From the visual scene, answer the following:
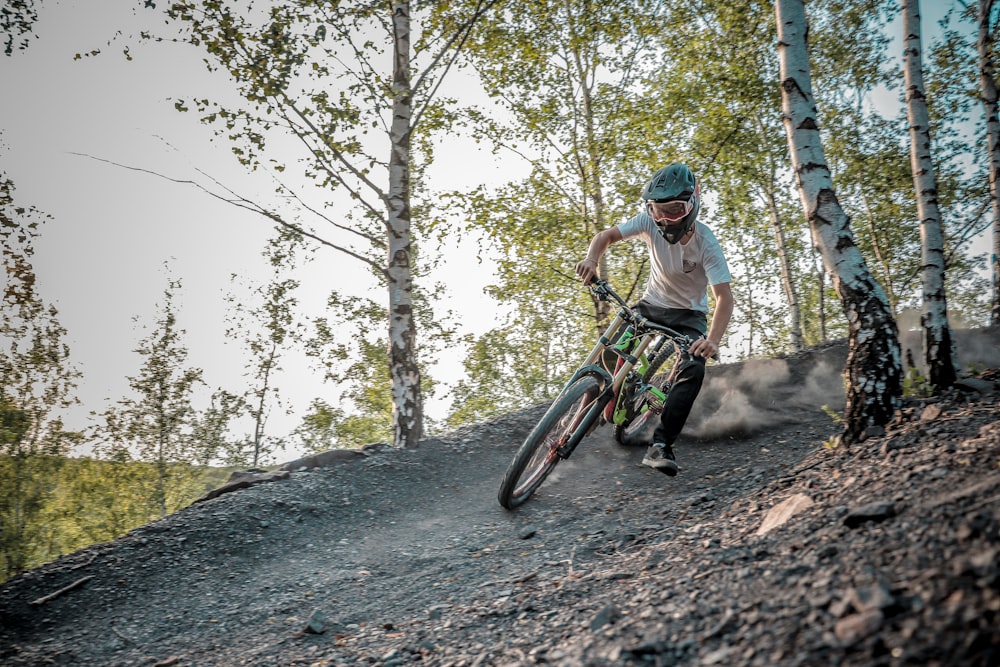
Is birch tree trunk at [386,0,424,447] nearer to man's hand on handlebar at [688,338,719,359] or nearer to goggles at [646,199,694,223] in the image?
goggles at [646,199,694,223]

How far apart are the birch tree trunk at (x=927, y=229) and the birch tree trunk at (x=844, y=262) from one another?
1.09m

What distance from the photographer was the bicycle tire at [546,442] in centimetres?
533

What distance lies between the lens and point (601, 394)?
5613 millimetres

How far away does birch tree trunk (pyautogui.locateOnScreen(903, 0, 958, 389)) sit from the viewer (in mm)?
5648

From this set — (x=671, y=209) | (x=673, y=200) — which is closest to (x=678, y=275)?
(x=671, y=209)

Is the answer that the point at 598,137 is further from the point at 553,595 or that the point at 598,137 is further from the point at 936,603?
the point at 936,603

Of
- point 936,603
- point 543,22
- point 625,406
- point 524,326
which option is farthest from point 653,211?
point 524,326

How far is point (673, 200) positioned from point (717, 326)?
4.10 feet

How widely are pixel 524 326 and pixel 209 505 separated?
30.3 meters

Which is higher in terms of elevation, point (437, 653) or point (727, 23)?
point (727, 23)

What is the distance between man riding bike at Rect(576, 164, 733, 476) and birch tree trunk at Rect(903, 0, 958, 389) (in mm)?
2365

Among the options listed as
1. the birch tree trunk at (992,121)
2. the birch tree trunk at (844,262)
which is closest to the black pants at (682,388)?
the birch tree trunk at (844,262)

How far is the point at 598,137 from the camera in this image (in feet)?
51.2

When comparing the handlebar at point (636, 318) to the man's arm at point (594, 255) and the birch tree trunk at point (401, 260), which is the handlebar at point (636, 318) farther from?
the birch tree trunk at point (401, 260)
